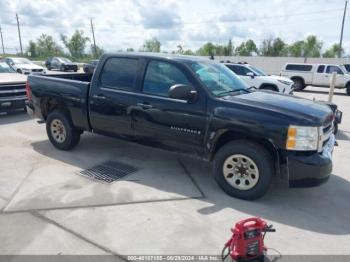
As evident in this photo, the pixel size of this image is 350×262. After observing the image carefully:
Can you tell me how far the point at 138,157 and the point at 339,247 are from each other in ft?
11.8

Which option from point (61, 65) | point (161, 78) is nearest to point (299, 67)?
point (161, 78)

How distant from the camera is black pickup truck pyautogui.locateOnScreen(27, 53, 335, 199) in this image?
4.02 m

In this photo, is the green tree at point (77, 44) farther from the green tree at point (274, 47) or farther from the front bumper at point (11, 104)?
the front bumper at point (11, 104)

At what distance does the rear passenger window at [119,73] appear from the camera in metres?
5.23

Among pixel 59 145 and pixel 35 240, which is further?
pixel 59 145

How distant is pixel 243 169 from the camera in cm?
436

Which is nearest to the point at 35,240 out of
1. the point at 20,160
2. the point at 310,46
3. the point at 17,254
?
the point at 17,254

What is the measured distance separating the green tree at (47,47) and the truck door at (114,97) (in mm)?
75449

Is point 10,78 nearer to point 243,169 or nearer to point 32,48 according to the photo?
point 243,169

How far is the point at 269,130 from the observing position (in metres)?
4.04

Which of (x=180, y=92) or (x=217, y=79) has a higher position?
(x=217, y=79)

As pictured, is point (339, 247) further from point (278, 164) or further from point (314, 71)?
point (314, 71)

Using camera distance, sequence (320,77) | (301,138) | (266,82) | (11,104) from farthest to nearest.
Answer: (320,77) → (266,82) → (11,104) → (301,138)

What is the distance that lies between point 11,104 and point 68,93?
13.7 feet
